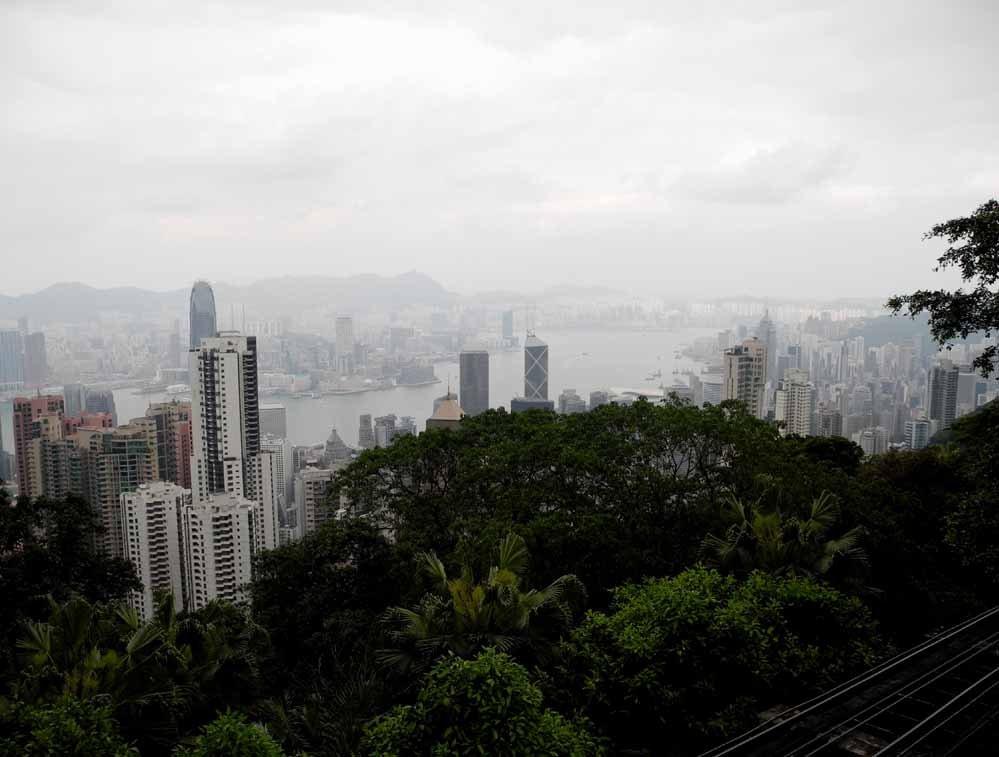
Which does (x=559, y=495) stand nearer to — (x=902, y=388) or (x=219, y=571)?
(x=219, y=571)

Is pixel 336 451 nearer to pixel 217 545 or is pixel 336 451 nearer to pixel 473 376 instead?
pixel 473 376

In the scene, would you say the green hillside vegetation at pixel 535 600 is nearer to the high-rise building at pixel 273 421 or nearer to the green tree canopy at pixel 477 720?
the green tree canopy at pixel 477 720

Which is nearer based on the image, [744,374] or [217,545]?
[217,545]

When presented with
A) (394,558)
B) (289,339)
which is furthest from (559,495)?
(289,339)

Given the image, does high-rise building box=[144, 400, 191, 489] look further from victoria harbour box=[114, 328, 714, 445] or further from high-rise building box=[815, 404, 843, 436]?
high-rise building box=[815, 404, 843, 436]

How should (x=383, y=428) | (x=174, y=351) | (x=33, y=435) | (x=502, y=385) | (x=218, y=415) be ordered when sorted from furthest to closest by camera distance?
(x=174, y=351) → (x=502, y=385) → (x=383, y=428) → (x=218, y=415) → (x=33, y=435)

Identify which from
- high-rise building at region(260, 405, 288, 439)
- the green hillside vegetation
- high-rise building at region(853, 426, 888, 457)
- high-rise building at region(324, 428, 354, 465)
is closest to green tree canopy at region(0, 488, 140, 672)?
the green hillside vegetation

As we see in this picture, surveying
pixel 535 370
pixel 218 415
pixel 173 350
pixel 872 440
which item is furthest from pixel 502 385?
pixel 173 350
